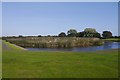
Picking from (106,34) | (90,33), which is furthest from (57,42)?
(106,34)

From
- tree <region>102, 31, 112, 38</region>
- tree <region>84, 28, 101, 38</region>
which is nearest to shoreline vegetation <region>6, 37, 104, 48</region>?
tree <region>84, 28, 101, 38</region>

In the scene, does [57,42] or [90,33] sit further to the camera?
[90,33]

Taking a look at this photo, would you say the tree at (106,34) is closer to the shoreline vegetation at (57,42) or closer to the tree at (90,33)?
the tree at (90,33)

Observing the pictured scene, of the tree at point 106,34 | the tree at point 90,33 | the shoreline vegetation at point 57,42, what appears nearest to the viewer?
the shoreline vegetation at point 57,42

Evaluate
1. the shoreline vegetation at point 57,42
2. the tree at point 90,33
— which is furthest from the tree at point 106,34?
the shoreline vegetation at point 57,42

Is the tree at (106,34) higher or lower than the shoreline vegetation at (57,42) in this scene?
higher

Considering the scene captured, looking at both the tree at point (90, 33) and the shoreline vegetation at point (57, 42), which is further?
the tree at point (90, 33)

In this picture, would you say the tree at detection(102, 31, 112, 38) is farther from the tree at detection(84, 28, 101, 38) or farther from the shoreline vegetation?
the shoreline vegetation

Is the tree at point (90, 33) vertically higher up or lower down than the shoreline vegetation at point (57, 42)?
higher up

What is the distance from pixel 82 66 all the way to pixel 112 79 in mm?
3676

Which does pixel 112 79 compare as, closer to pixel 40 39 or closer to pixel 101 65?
pixel 101 65

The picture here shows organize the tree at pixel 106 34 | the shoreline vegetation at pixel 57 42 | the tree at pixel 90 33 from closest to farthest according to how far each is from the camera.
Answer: the shoreline vegetation at pixel 57 42, the tree at pixel 90 33, the tree at pixel 106 34

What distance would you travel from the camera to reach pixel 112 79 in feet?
41.8

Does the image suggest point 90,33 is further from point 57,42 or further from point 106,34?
point 57,42
